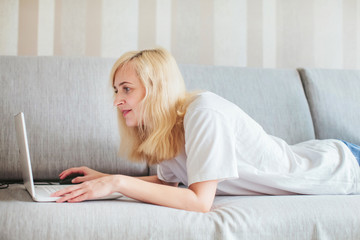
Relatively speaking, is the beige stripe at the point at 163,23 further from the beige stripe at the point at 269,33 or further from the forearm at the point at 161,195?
the forearm at the point at 161,195

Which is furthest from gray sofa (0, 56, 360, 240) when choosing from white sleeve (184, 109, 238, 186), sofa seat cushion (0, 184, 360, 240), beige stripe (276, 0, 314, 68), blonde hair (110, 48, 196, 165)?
beige stripe (276, 0, 314, 68)

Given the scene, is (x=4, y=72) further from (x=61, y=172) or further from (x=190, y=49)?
(x=190, y=49)

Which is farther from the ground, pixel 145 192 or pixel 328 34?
pixel 328 34

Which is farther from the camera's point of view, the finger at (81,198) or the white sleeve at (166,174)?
the white sleeve at (166,174)

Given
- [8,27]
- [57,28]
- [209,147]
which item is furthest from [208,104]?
[8,27]

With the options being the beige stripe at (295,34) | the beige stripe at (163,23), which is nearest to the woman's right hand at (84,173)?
the beige stripe at (163,23)

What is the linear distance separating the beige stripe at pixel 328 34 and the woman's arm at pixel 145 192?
5.66ft

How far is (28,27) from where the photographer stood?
225 centimetres

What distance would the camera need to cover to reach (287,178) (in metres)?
1.43

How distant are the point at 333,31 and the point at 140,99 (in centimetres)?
173

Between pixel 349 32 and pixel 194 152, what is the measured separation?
1895 mm

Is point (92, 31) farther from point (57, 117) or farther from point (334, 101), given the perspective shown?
point (334, 101)

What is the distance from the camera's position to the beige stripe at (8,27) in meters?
2.22

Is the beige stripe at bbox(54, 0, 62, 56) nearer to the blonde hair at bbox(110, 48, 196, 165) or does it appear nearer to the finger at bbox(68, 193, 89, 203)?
the blonde hair at bbox(110, 48, 196, 165)
